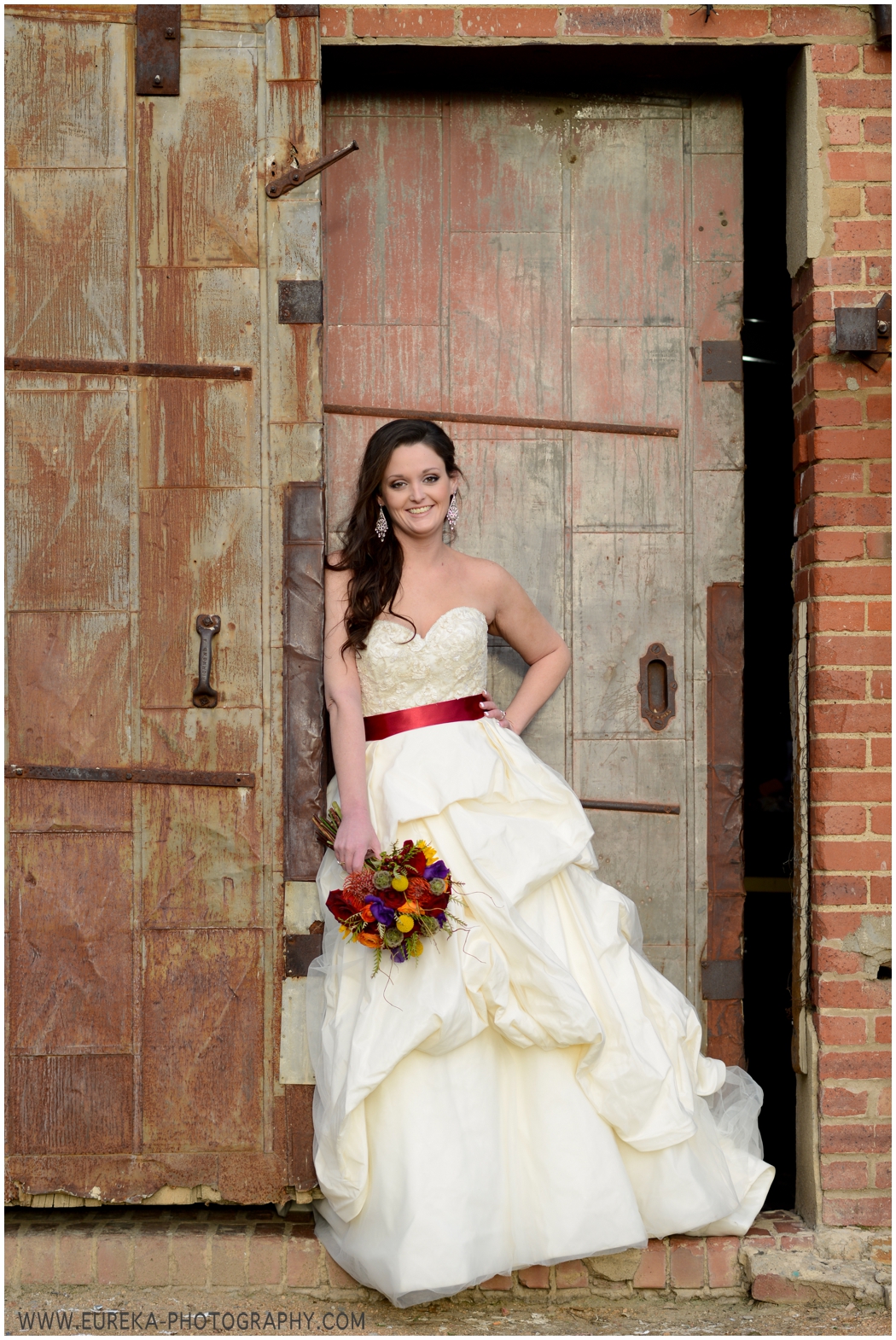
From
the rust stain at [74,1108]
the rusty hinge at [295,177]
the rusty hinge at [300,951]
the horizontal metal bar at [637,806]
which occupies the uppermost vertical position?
the rusty hinge at [295,177]

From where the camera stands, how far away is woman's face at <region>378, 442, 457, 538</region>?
2926mm

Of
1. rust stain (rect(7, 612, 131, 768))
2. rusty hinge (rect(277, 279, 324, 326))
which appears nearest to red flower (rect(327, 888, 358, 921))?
rust stain (rect(7, 612, 131, 768))

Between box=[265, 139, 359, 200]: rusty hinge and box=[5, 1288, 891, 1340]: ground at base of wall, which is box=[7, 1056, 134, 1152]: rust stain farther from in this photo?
box=[265, 139, 359, 200]: rusty hinge

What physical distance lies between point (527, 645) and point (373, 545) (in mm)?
526

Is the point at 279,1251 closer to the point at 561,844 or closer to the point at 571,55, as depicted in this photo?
the point at 561,844

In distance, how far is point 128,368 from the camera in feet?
9.87

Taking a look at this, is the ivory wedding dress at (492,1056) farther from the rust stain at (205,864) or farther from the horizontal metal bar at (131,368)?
the horizontal metal bar at (131,368)

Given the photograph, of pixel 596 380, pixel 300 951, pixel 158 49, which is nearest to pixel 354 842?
pixel 300 951

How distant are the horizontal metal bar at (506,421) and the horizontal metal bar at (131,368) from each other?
0.34 meters

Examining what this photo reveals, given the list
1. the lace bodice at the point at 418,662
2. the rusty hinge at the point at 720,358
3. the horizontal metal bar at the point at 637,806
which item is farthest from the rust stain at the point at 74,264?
the horizontal metal bar at the point at 637,806

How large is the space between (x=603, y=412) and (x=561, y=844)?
52.4 inches

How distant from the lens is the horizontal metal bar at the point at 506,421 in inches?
128

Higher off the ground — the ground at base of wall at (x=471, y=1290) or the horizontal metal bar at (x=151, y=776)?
the horizontal metal bar at (x=151, y=776)

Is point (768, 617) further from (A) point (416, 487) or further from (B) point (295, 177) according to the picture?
(B) point (295, 177)
